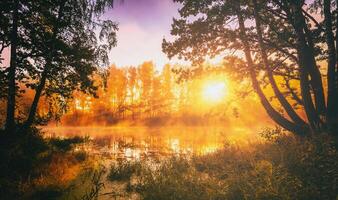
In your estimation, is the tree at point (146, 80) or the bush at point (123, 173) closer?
the bush at point (123, 173)

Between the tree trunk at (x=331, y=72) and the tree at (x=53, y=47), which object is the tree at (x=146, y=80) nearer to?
the tree at (x=53, y=47)

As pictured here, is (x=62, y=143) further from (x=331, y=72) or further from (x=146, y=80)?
(x=146, y=80)

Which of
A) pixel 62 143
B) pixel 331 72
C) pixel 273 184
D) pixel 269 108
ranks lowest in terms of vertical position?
pixel 273 184

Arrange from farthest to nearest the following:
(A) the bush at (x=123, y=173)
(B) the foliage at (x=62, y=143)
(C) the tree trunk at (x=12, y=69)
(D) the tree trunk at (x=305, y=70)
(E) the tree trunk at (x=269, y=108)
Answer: (B) the foliage at (x=62, y=143)
(E) the tree trunk at (x=269, y=108)
(D) the tree trunk at (x=305, y=70)
(A) the bush at (x=123, y=173)
(C) the tree trunk at (x=12, y=69)

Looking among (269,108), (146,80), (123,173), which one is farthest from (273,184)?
(146,80)

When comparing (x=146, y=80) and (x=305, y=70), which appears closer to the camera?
(x=305, y=70)

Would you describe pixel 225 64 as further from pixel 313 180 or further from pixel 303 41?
pixel 313 180

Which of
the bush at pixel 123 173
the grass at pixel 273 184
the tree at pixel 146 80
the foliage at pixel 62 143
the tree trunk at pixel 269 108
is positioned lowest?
the bush at pixel 123 173

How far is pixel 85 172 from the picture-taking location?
8180mm

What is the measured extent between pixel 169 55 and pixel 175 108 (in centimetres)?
3714

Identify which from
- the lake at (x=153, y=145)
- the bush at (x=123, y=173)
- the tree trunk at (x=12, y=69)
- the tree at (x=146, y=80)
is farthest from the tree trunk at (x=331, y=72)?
the tree at (x=146, y=80)

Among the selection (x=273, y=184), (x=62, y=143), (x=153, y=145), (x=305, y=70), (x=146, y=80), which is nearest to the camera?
(x=273, y=184)

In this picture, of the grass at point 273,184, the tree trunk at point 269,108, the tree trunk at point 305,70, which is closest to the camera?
the grass at point 273,184

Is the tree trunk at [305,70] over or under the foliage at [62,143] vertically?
over
